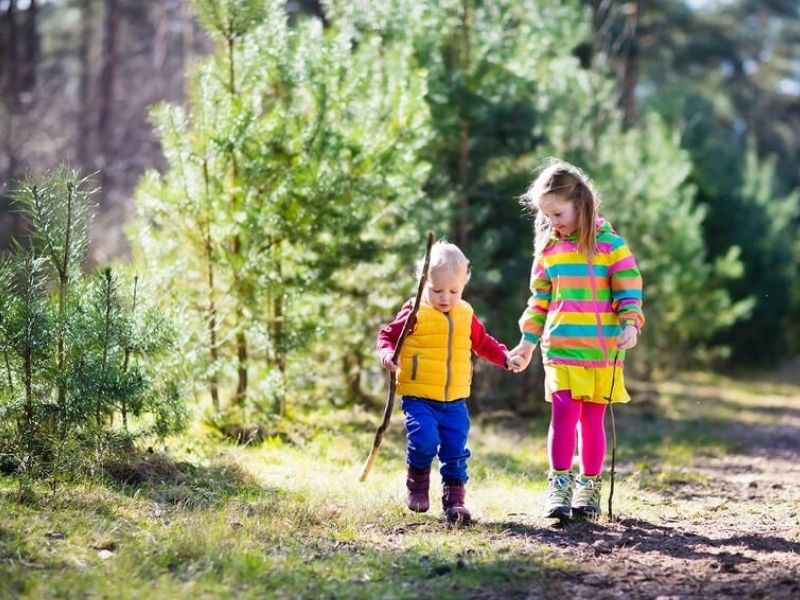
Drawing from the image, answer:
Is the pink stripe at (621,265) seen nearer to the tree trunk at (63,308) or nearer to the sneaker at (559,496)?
the sneaker at (559,496)

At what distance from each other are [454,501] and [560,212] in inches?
65.6

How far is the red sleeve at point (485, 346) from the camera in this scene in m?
→ 5.26

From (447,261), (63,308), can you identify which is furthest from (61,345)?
(447,261)

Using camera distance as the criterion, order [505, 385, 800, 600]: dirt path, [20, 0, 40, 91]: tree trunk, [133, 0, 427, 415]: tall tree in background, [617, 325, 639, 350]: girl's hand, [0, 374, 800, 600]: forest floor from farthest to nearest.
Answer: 1. [20, 0, 40, 91]: tree trunk
2. [133, 0, 427, 415]: tall tree in background
3. [617, 325, 639, 350]: girl's hand
4. [505, 385, 800, 600]: dirt path
5. [0, 374, 800, 600]: forest floor

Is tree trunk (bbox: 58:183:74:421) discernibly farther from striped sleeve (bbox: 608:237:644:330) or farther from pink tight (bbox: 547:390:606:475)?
striped sleeve (bbox: 608:237:644:330)

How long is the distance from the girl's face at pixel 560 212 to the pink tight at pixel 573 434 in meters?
0.90

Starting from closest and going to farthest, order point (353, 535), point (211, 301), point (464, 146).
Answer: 1. point (353, 535)
2. point (211, 301)
3. point (464, 146)

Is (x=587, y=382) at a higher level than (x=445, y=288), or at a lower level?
lower

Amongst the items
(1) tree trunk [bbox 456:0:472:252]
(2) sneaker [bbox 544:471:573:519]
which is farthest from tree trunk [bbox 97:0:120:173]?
(2) sneaker [bbox 544:471:573:519]

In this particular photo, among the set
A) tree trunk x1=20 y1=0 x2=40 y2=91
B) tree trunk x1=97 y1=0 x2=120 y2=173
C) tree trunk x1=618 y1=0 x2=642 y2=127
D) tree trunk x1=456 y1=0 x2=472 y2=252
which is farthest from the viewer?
tree trunk x1=618 y1=0 x2=642 y2=127

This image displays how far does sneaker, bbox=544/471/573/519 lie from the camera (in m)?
5.06

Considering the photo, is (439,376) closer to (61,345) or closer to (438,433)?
(438,433)

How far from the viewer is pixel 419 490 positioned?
5141 mm

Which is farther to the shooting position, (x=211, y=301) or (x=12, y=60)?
(x=12, y=60)
